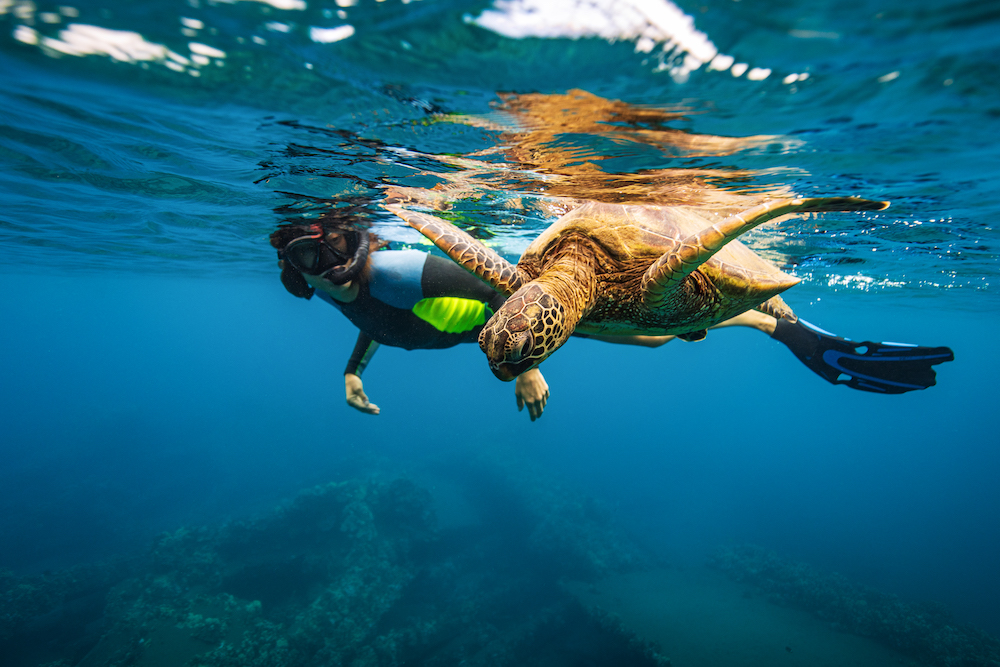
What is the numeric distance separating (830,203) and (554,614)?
13.5 metres

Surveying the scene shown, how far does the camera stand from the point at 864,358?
586 cm

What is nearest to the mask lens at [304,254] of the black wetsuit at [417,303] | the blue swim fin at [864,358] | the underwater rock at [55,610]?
the black wetsuit at [417,303]

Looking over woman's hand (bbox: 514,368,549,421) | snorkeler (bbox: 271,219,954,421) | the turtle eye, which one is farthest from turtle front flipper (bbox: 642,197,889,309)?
snorkeler (bbox: 271,219,954,421)

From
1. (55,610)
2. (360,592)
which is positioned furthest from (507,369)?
(55,610)

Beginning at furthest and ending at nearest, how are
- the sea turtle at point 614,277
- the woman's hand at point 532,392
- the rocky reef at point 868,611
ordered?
the rocky reef at point 868,611
the woman's hand at point 532,392
the sea turtle at point 614,277

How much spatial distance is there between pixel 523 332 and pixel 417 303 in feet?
10.1

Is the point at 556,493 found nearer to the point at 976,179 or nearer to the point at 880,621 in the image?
the point at 880,621

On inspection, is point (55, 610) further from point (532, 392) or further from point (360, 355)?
point (532, 392)

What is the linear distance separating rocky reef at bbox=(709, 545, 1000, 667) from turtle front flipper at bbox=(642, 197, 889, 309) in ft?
58.0

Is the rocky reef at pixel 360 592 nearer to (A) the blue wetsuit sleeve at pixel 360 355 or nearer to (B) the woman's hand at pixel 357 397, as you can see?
(B) the woman's hand at pixel 357 397

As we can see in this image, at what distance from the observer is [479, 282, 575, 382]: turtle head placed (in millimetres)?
2270

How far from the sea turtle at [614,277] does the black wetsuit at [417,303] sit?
0.75 m

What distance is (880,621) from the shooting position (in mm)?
13523

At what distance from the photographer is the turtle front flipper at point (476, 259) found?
137 inches
